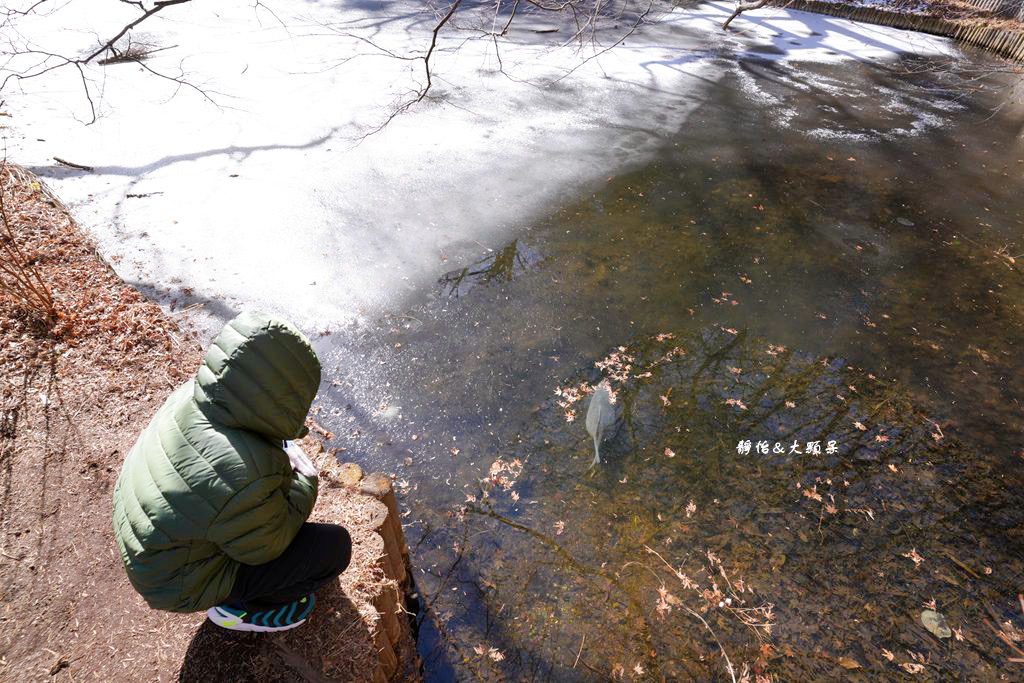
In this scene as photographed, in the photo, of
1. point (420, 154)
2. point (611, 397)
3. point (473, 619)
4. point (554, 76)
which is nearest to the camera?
point (473, 619)

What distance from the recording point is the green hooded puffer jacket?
1685 mm

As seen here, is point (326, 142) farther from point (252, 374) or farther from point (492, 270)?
point (252, 374)

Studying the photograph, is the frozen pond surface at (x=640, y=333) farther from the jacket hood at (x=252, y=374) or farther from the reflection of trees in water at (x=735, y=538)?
the jacket hood at (x=252, y=374)

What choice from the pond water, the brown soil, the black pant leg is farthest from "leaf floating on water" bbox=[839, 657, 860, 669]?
the black pant leg

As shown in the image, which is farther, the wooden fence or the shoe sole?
the wooden fence

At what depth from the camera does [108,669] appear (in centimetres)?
211

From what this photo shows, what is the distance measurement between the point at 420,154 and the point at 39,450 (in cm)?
492

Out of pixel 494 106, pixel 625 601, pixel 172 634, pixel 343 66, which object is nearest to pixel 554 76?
pixel 494 106

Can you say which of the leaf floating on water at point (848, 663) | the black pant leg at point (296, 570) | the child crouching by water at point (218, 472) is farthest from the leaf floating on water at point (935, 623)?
the child crouching by water at point (218, 472)

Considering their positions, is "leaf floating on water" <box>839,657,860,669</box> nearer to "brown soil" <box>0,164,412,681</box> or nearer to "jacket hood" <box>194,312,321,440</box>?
"brown soil" <box>0,164,412,681</box>

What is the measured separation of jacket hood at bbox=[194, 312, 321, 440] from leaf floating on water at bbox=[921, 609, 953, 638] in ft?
11.0

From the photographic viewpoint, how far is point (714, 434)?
3.71 m

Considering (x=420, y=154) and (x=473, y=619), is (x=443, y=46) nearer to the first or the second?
(x=420, y=154)

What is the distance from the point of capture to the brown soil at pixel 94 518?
2133mm
